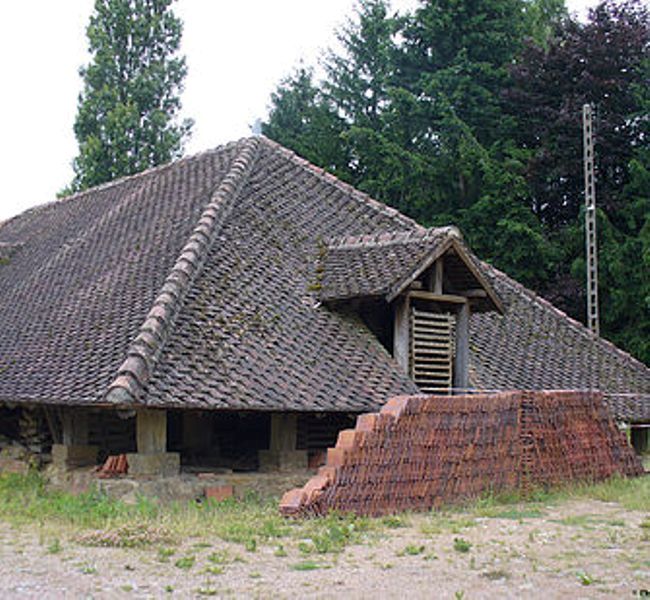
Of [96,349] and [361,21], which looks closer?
[96,349]

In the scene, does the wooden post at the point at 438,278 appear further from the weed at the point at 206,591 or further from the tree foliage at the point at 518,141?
the tree foliage at the point at 518,141

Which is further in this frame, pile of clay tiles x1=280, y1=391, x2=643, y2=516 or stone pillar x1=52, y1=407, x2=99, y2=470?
stone pillar x1=52, y1=407, x2=99, y2=470

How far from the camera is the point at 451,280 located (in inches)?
584

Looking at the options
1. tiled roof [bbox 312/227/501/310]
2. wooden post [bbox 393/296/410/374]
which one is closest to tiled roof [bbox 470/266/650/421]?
tiled roof [bbox 312/227/501/310]

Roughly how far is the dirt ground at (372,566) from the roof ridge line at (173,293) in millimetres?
1872

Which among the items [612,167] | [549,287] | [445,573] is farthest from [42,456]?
[612,167]

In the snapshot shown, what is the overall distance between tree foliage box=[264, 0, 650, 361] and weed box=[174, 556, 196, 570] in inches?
727

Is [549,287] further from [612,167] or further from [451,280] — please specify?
[451,280]

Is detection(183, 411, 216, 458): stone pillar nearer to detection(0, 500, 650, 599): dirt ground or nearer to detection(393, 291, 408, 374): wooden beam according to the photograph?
detection(393, 291, 408, 374): wooden beam

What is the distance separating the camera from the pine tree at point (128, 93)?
30.5m

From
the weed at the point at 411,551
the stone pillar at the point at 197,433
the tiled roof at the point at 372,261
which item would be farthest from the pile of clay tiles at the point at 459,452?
the stone pillar at the point at 197,433

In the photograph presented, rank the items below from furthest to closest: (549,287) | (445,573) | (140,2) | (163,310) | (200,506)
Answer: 1. (140,2)
2. (549,287)
3. (163,310)
4. (200,506)
5. (445,573)

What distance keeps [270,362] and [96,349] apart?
2.28 meters

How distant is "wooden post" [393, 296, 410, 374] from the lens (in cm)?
1378
